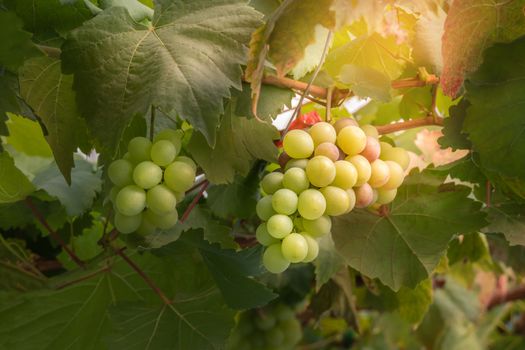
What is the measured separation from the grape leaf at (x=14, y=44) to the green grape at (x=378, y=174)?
0.78 ft

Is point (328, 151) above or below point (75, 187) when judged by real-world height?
above

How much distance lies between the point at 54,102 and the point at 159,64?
104 millimetres

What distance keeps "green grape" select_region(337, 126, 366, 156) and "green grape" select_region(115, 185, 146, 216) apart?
0.14m

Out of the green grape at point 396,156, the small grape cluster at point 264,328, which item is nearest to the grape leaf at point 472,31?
the green grape at point 396,156

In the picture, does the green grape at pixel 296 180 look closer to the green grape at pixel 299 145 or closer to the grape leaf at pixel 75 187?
the green grape at pixel 299 145

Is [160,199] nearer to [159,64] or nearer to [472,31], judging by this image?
[159,64]

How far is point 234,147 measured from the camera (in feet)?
1.49

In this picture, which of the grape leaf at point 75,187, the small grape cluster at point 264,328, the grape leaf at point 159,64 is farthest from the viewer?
the small grape cluster at point 264,328

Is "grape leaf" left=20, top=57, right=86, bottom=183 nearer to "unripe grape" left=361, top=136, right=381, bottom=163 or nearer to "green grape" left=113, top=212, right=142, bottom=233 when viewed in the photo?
"green grape" left=113, top=212, right=142, bottom=233

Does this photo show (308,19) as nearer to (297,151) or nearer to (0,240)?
(297,151)

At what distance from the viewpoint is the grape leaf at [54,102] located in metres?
0.43

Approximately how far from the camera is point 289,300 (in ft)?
3.01

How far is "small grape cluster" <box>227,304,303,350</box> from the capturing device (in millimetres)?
912

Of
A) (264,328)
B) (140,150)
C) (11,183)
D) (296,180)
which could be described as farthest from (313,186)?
(264,328)
